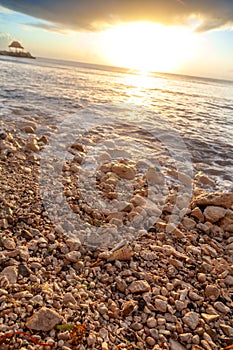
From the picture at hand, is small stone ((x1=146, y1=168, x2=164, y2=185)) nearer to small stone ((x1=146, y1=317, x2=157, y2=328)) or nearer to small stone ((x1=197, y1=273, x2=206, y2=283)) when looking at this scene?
small stone ((x1=197, y1=273, x2=206, y2=283))

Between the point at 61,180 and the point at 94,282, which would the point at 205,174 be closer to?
the point at 61,180

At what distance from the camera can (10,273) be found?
6.46 feet

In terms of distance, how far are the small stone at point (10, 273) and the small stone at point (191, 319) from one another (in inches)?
56.5

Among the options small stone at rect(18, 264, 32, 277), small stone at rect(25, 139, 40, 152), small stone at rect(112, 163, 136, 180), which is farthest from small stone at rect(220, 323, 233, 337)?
small stone at rect(25, 139, 40, 152)

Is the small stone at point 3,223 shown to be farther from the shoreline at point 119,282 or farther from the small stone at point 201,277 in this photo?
the small stone at point 201,277

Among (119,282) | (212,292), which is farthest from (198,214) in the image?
(119,282)

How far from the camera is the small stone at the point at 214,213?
3.08 metres

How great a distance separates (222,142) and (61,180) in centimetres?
569

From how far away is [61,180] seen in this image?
3680 millimetres

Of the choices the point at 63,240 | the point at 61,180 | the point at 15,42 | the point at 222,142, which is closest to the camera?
the point at 63,240

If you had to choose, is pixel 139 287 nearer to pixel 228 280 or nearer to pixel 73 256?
pixel 73 256

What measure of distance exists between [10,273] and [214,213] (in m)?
2.56

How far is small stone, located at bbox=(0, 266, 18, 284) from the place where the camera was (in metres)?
1.92

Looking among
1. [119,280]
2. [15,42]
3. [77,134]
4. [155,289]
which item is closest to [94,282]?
[119,280]
